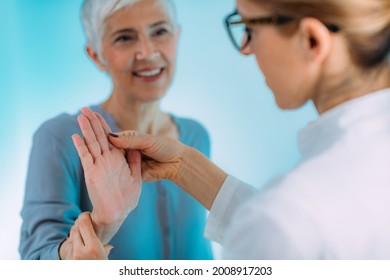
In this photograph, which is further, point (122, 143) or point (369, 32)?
point (122, 143)

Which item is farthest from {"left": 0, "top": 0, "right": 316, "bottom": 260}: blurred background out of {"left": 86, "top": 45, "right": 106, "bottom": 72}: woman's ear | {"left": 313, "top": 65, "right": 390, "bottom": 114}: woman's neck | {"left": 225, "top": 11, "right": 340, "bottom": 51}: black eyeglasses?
{"left": 313, "top": 65, "right": 390, "bottom": 114}: woman's neck

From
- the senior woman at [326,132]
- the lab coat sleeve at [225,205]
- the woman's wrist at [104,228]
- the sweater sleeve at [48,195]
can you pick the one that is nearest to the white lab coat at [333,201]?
the senior woman at [326,132]

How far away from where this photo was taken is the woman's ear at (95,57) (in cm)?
135

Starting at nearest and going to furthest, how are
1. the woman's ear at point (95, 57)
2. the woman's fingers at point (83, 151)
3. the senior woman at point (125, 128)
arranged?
the woman's fingers at point (83, 151), the senior woman at point (125, 128), the woman's ear at point (95, 57)

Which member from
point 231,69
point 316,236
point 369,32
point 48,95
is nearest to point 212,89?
point 231,69

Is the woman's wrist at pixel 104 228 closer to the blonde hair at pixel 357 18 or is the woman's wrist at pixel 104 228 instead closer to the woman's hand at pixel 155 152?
the woman's hand at pixel 155 152

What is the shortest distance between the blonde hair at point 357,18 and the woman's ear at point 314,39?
0.01 m

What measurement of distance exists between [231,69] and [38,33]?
50 cm

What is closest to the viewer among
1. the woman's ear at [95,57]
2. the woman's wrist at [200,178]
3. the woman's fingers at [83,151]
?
the woman's fingers at [83,151]

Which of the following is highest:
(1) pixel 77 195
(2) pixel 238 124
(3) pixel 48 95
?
(3) pixel 48 95

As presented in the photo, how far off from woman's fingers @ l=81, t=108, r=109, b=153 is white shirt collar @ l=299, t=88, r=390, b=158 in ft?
1.46

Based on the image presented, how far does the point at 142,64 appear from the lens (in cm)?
133

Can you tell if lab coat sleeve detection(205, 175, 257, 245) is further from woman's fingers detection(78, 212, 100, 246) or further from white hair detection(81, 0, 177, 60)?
white hair detection(81, 0, 177, 60)

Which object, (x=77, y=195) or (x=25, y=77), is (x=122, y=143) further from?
(x=25, y=77)
